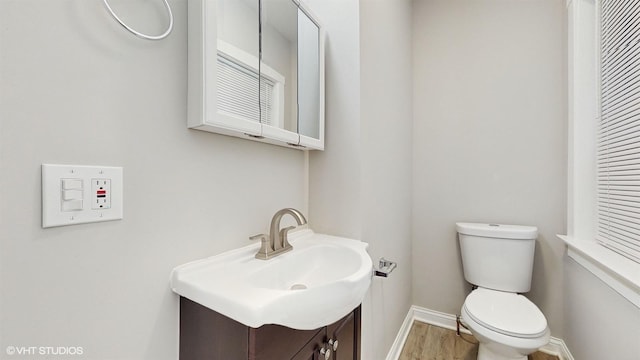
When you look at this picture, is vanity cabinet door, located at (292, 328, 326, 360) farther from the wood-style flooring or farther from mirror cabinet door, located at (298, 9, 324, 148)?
the wood-style flooring

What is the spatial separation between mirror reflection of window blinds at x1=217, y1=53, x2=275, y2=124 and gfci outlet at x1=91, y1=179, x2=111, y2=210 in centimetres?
33

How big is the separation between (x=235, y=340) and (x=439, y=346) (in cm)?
167

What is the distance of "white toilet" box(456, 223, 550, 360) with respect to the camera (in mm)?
1225

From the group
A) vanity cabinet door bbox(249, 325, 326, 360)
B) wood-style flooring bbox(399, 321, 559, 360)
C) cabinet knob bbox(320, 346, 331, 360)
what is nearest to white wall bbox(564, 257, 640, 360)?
wood-style flooring bbox(399, 321, 559, 360)

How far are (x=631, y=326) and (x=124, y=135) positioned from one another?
1.84 meters

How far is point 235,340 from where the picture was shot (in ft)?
2.06

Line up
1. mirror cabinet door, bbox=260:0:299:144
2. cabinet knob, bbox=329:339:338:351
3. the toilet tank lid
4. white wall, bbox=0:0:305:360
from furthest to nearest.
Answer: the toilet tank lid, mirror cabinet door, bbox=260:0:299:144, cabinet knob, bbox=329:339:338:351, white wall, bbox=0:0:305:360

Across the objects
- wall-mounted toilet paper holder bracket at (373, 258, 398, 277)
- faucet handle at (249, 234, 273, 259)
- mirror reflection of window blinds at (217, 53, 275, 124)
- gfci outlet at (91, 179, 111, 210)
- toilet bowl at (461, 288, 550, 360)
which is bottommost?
toilet bowl at (461, 288, 550, 360)

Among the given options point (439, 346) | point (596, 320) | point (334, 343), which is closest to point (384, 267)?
point (334, 343)

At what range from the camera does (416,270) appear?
6.77ft

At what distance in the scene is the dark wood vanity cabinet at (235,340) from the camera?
609 millimetres

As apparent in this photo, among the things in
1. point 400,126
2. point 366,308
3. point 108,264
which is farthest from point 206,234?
point 400,126

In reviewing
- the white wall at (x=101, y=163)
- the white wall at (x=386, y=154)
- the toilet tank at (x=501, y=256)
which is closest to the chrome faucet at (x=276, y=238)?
the white wall at (x=101, y=163)

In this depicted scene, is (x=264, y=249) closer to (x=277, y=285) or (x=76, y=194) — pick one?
(x=277, y=285)
